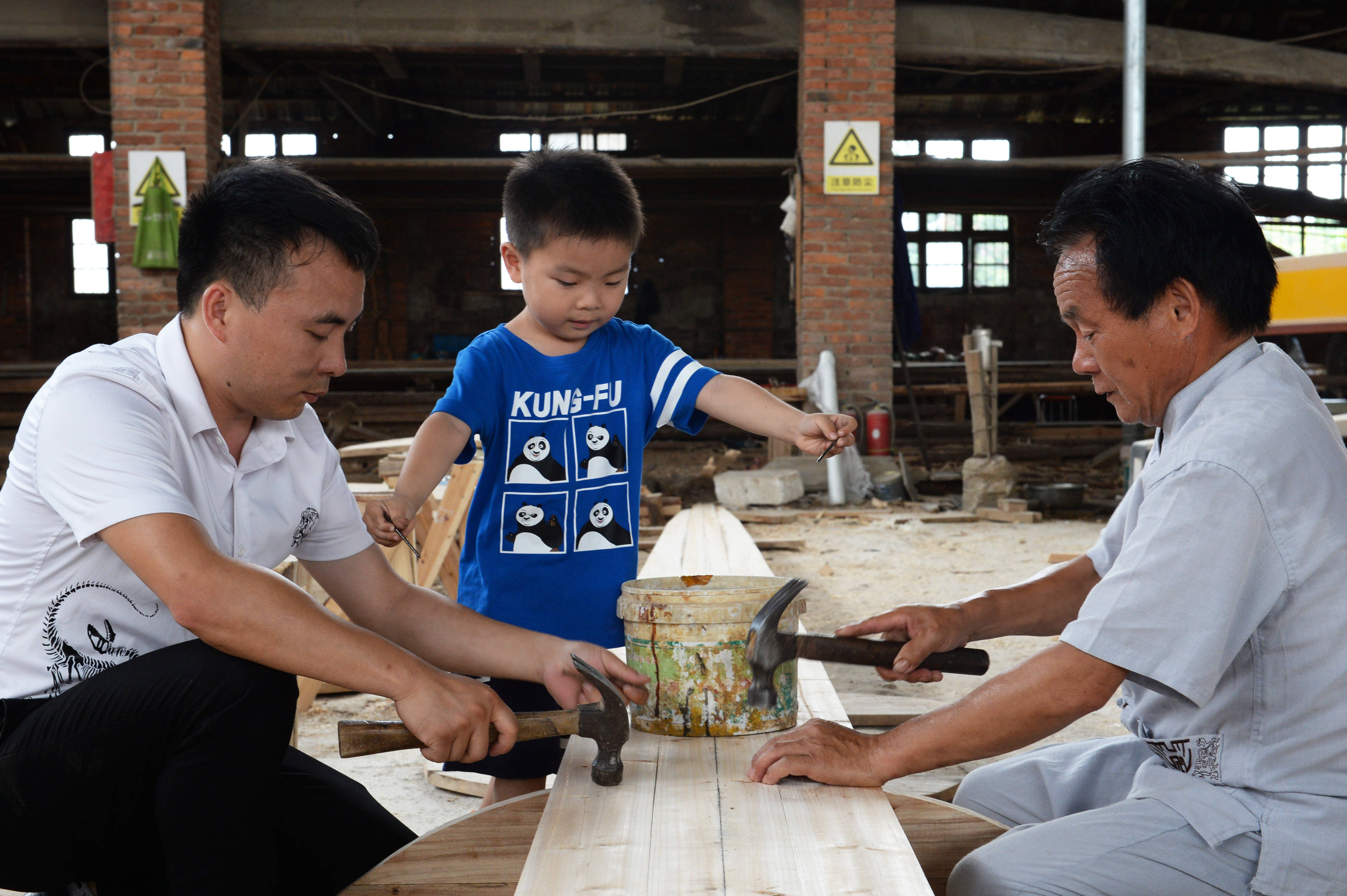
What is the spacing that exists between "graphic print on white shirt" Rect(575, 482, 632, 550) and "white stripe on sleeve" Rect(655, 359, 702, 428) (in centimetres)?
18

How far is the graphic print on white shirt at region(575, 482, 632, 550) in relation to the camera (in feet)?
6.77

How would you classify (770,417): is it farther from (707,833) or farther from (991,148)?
(991,148)

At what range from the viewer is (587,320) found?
2068 millimetres

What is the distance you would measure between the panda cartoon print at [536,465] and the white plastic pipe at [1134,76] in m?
6.73

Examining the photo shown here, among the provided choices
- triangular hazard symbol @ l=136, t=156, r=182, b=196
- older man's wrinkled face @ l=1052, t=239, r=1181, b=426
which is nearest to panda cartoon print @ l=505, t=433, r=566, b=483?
older man's wrinkled face @ l=1052, t=239, r=1181, b=426

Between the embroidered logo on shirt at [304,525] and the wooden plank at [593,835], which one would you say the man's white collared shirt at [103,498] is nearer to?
the embroidered logo on shirt at [304,525]

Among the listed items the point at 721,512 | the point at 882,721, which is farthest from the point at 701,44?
the point at 882,721

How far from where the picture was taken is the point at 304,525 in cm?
173

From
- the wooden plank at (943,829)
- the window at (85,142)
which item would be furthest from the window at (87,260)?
the wooden plank at (943,829)

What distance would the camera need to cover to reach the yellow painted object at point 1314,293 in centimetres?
435

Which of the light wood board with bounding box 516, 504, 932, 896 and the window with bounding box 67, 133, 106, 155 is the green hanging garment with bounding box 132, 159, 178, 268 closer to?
the light wood board with bounding box 516, 504, 932, 896

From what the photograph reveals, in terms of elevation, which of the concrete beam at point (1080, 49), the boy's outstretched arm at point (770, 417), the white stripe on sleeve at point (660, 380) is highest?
the concrete beam at point (1080, 49)

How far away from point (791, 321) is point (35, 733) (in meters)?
16.1

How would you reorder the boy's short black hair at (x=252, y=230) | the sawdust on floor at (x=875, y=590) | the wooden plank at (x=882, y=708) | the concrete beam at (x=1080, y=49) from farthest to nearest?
the concrete beam at (x=1080, y=49) < the wooden plank at (x=882, y=708) < the sawdust on floor at (x=875, y=590) < the boy's short black hair at (x=252, y=230)
